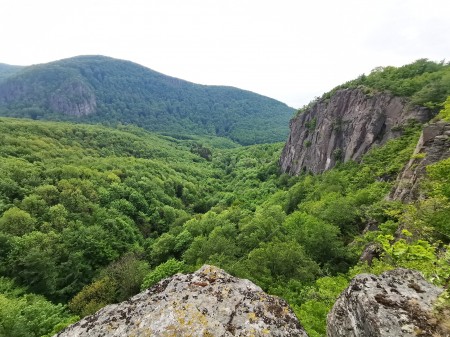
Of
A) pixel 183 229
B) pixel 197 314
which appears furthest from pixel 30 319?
pixel 197 314

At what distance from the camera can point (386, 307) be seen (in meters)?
5.41

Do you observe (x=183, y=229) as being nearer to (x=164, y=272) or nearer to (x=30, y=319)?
(x=164, y=272)

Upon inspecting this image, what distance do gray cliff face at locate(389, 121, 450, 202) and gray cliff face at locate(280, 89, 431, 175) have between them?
21.1 metres

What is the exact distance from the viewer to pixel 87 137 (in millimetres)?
138125

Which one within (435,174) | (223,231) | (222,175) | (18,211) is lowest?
(222,175)

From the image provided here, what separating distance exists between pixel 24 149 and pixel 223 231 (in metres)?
80.6

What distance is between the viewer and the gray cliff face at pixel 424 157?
71.1 ft

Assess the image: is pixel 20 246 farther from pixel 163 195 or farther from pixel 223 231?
pixel 163 195

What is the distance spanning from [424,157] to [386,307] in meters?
22.7

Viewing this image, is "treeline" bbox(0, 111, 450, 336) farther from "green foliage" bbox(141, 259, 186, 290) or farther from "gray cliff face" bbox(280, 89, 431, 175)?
"gray cliff face" bbox(280, 89, 431, 175)

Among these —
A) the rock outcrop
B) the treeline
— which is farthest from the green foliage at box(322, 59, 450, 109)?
the rock outcrop

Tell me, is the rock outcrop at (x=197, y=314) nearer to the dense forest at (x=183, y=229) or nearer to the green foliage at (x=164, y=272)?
the dense forest at (x=183, y=229)

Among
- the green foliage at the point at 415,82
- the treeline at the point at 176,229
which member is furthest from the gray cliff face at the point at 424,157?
the green foliage at the point at 415,82

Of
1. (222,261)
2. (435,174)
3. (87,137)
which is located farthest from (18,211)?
(87,137)
